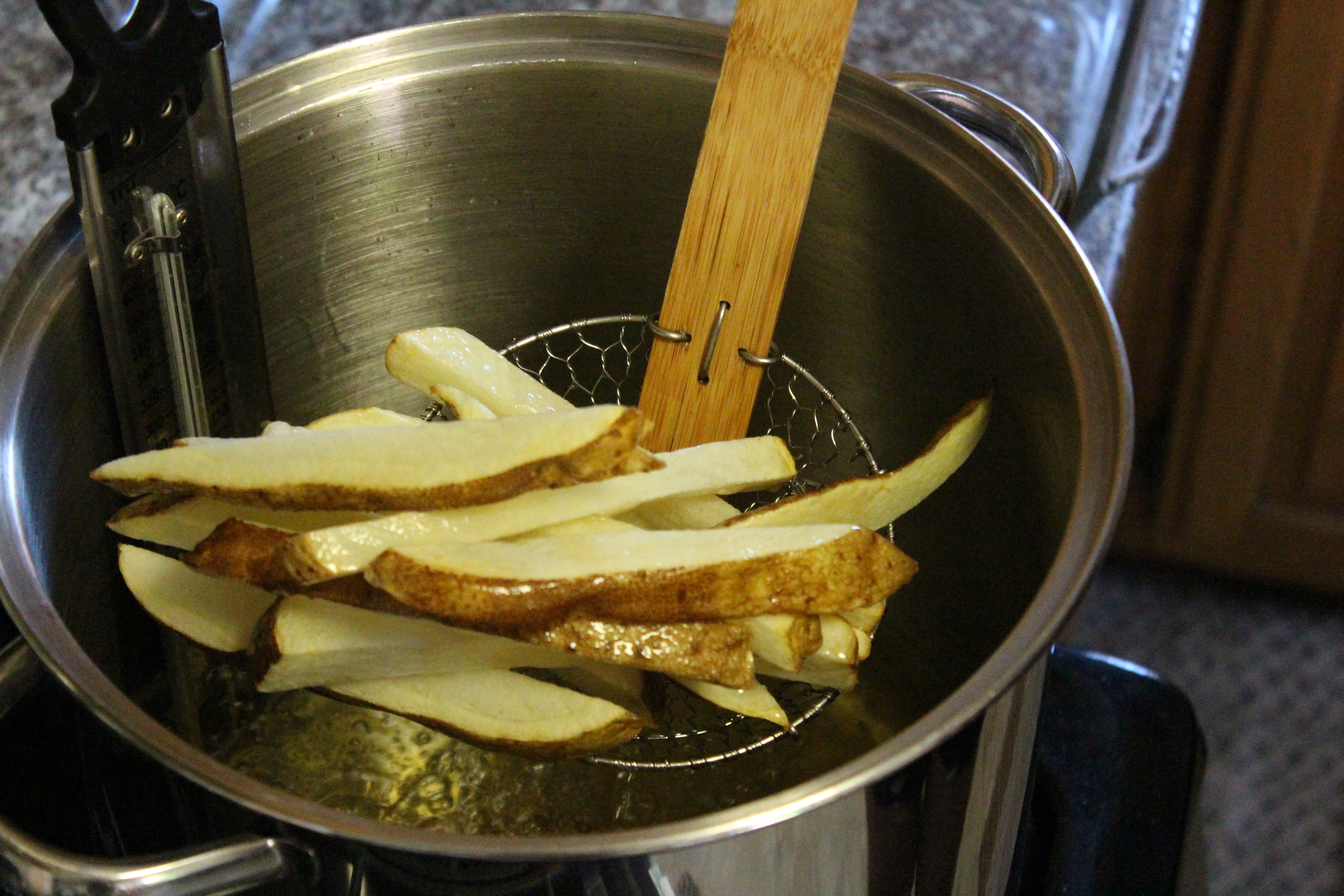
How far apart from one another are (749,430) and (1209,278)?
1.02m

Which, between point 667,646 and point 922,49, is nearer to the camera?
point 667,646

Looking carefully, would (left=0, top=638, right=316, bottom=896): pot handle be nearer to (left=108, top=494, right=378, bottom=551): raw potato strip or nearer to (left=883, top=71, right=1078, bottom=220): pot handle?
(left=108, top=494, right=378, bottom=551): raw potato strip

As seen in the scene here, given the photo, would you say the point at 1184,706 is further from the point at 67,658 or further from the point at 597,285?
the point at 67,658

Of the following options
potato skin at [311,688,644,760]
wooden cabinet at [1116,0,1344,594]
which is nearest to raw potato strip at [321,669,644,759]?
potato skin at [311,688,644,760]

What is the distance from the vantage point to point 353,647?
2.08 feet

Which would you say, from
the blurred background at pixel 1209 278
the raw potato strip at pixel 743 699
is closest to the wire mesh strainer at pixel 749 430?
the raw potato strip at pixel 743 699

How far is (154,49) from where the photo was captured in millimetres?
675

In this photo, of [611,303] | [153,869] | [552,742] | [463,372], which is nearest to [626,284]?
[611,303]

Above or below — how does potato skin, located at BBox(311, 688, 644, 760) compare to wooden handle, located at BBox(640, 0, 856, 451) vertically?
below

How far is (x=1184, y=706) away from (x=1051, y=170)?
424 millimetres

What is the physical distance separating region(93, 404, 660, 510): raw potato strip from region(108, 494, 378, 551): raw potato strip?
35 mm

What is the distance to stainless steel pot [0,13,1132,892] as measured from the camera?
72 centimetres

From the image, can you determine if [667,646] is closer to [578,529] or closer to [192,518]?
[578,529]

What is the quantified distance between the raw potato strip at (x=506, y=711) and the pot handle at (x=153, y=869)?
15 centimetres
